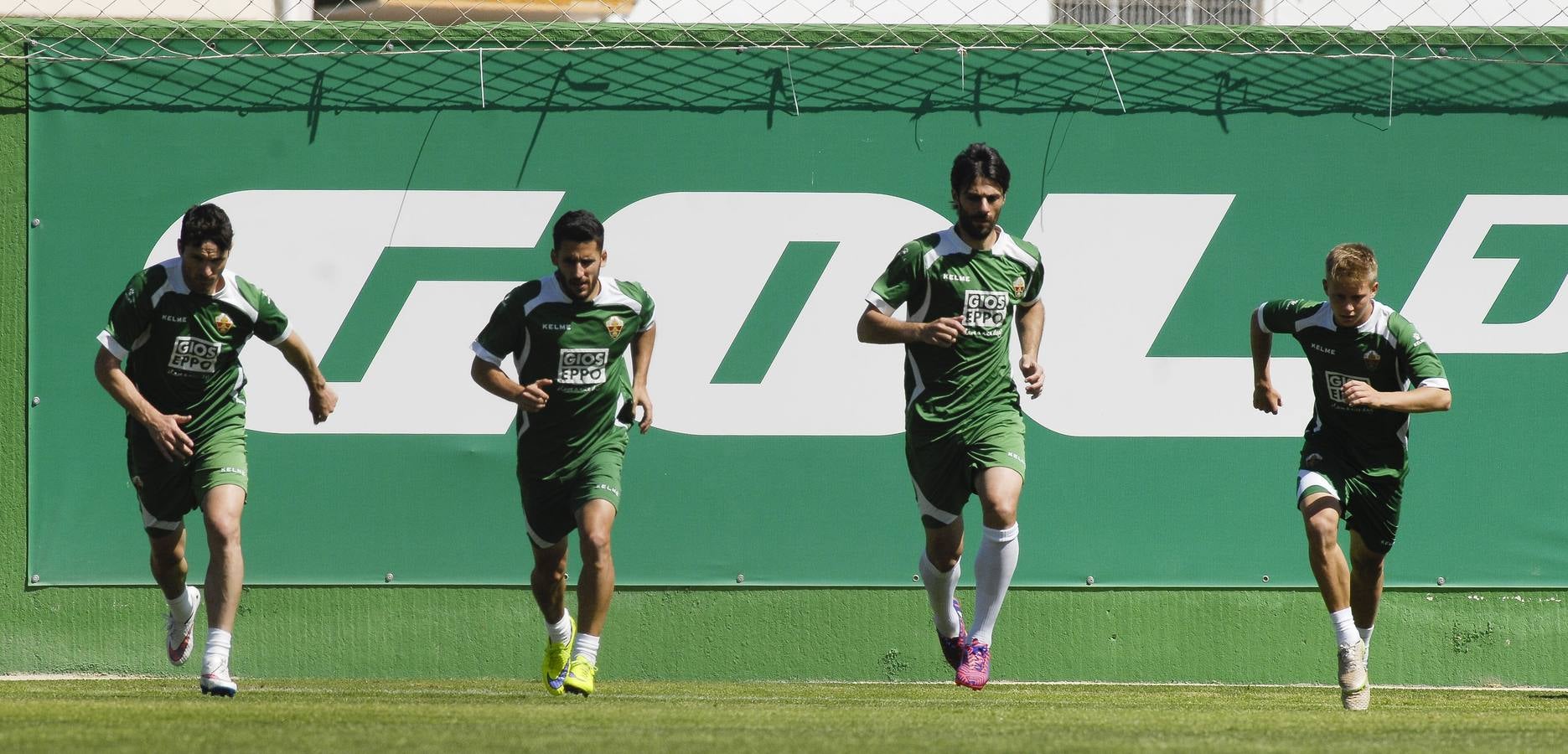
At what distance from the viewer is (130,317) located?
6.39 m

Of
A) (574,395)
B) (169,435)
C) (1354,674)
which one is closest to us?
(1354,674)

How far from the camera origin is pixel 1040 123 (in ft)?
26.9

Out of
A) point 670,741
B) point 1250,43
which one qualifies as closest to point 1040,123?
point 1250,43

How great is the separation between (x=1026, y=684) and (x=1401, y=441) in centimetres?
229

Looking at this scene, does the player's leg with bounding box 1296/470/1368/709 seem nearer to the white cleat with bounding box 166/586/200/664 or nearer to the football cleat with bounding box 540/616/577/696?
the football cleat with bounding box 540/616/577/696

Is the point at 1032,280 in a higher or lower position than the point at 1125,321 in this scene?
higher

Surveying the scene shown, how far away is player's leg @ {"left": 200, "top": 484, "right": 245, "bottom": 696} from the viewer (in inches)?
241

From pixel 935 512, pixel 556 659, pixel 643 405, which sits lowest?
pixel 556 659

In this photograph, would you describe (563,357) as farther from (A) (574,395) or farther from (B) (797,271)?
(B) (797,271)

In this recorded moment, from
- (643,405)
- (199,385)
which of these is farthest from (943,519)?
(199,385)

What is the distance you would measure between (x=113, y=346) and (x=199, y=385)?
0.35 m

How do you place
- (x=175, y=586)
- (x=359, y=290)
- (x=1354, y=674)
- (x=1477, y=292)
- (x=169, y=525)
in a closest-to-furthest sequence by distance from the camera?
1. (x=1354, y=674)
2. (x=169, y=525)
3. (x=175, y=586)
4. (x=359, y=290)
5. (x=1477, y=292)

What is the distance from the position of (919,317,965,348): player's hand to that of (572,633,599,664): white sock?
5.78 ft

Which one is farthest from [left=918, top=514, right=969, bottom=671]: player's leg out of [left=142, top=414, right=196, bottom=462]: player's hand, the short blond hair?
[left=142, top=414, right=196, bottom=462]: player's hand
